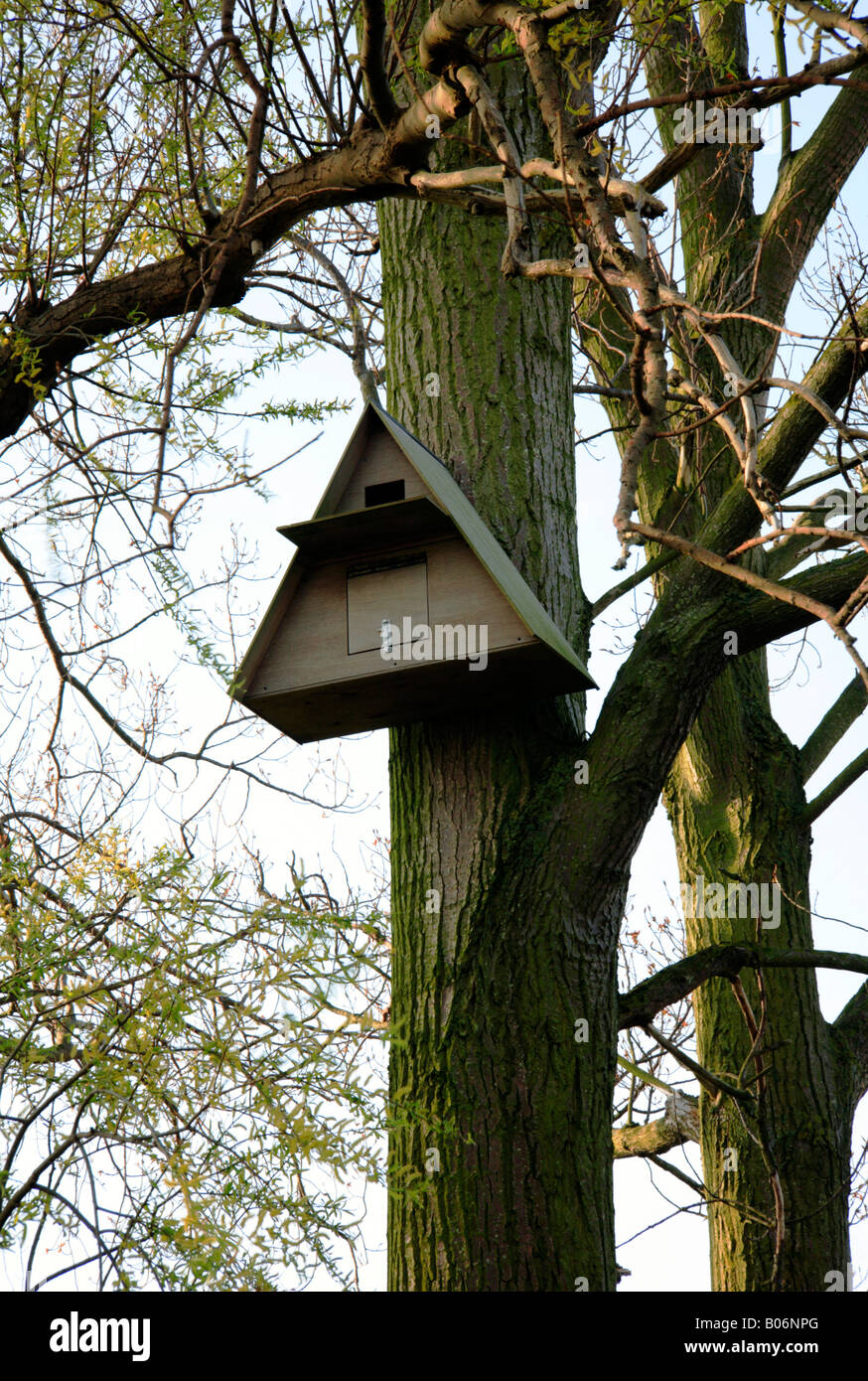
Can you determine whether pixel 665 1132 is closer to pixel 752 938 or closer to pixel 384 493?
pixel 752 938

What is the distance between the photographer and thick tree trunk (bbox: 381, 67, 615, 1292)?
2918 mm

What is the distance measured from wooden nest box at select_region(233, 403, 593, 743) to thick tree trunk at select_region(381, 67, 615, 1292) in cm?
16

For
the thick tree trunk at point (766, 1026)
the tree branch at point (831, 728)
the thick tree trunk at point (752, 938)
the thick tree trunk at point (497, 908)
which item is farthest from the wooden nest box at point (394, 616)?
the tree branch at point (831, 728)

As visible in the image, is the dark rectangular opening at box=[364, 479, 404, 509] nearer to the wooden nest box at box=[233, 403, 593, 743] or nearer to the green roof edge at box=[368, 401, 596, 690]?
the wooden nest box at box=[233, 403, 593, 743]

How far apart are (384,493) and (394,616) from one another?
382 millimetres

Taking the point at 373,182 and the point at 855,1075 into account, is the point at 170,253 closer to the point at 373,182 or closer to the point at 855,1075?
the point at 373,182

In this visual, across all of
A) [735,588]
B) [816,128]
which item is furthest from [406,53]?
[816,128]

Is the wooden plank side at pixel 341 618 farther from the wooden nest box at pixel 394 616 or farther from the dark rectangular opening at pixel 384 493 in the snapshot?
the dark rectangular opening at pixel 384 493

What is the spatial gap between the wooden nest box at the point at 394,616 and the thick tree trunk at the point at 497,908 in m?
0.16

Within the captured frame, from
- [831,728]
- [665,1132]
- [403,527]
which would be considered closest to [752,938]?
[665,1132]

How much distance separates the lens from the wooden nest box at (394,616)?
3.12 m

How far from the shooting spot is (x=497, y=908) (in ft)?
10.3

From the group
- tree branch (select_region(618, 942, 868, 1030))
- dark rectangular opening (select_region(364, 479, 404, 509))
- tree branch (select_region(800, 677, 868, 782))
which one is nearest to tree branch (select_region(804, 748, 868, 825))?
tree branch (select_region(800, 677, 868, 782))

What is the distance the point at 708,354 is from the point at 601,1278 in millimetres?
4169
